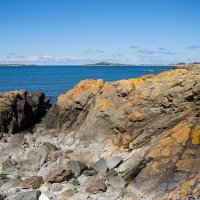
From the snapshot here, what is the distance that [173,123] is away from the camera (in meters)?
21.8

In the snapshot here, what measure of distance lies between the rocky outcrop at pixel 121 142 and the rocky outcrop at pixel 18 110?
265 cm

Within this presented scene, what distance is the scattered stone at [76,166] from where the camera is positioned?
21656mm

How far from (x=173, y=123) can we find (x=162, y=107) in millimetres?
2192

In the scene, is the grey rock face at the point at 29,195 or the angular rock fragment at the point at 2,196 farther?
A: the angular rock fragment at the point at 2,196

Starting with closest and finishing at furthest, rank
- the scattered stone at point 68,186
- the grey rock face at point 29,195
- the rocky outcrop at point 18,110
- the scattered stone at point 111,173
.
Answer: the grey rock face at point 29,195
the scattered stone at point 68,186
the scattered stone at point 111,173
the rocky outcrop at point 18,110

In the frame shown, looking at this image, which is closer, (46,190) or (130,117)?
(46,190)

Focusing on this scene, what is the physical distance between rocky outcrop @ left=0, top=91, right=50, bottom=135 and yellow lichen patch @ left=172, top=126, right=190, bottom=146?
22.0 m

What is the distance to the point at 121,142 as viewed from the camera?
2464 centimetres

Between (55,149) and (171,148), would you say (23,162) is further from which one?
(171,148)

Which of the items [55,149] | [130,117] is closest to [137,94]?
[130,117]

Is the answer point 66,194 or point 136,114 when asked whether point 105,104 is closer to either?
point 136,114

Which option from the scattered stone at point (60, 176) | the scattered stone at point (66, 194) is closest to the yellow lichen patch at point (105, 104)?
the scattered stone at point (60, 176)

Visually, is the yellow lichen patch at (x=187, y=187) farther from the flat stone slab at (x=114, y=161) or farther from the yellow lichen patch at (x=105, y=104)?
the yellow lichen patch at (x=105, y=104)

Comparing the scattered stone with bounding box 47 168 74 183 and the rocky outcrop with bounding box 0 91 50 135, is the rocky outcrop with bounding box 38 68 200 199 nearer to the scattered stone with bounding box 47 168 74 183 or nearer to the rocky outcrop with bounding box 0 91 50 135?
the scattered stone with bounding box 47 168 74 183
